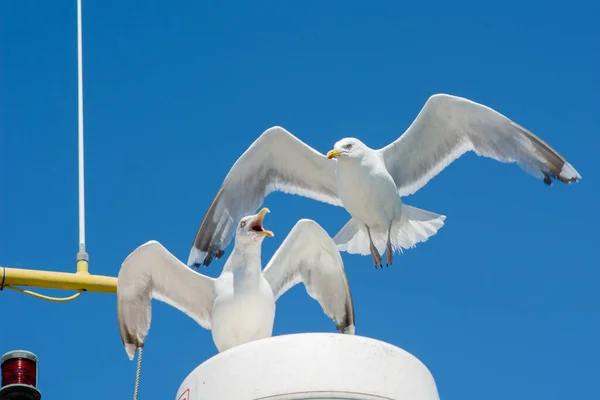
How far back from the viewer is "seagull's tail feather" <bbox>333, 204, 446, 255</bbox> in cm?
1147

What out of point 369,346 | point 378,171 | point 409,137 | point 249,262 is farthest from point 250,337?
point 409,137

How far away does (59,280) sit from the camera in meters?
8.66

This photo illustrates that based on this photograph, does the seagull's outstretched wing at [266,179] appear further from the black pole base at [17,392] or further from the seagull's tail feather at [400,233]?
the black pole base at [17,392]

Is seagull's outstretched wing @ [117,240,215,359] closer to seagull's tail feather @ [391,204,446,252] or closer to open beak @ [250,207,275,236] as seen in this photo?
open beak @ [250,207,275,236]

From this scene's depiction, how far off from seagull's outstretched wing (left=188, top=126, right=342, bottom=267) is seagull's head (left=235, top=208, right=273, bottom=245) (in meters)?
3.20

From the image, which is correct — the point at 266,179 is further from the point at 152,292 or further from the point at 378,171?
the point at 152,292

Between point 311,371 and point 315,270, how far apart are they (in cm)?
370

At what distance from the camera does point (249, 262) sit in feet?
26.1

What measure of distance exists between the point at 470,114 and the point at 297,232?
3.34m

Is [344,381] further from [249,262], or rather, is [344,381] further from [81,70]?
[81,70]

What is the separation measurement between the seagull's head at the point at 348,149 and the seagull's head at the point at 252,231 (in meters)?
2.91

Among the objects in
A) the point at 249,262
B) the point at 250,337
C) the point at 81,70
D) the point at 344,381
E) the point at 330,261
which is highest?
the point at 81,70

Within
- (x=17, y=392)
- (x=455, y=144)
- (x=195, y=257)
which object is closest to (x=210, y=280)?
(x=195, y=257)

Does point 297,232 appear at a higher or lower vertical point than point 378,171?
lower
